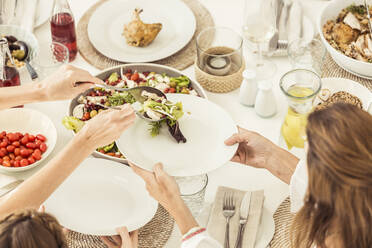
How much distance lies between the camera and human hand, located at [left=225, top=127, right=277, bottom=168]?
179 centimetres

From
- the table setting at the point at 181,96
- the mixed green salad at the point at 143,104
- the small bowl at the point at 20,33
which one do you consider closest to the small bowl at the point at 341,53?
the table setting at the point at 181,96

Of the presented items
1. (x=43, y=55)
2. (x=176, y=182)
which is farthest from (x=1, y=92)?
(x=176, y=182)

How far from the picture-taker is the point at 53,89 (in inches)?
71.8

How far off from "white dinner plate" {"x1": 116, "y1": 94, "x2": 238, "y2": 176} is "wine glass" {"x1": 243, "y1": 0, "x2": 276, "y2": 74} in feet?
1.86

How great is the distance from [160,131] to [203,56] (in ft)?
1.80

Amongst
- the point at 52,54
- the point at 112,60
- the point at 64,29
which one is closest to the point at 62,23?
the point at 64,29

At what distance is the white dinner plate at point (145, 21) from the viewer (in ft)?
7.54

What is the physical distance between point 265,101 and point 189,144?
0.48 metres

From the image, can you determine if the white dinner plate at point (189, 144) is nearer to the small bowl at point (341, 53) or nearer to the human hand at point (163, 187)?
the human hand at point (163, 187)

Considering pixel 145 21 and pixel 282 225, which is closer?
pixel 282 225

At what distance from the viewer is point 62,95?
6.03 feet

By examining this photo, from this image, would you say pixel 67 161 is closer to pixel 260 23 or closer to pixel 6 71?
pixel 6 71

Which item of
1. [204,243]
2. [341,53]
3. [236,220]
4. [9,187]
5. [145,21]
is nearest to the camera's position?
[204,243]

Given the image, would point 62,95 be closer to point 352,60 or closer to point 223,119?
point 223,119
